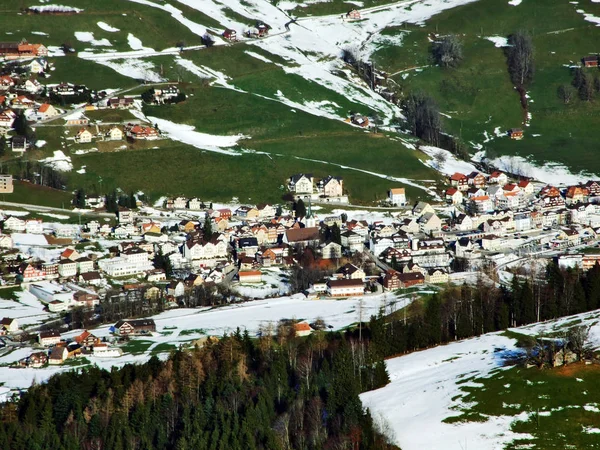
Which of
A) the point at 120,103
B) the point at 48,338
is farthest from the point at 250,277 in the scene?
the point at 120,103

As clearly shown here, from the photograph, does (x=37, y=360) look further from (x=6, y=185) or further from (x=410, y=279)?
(x=6, y=185)

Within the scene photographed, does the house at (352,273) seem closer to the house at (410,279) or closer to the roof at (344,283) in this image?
the roof at (344,283)

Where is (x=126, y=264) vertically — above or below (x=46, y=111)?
below

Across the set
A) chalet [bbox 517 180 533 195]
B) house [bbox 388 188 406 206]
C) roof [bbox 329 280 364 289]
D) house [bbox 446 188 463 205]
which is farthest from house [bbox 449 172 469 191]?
roof [bbox 329 280 364 289]

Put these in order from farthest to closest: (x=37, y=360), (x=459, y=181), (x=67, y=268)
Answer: (x=459, y=181) < (x=67, y=268) < (x=37, y=360)

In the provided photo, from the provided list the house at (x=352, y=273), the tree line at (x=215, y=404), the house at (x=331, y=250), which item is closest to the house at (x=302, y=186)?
the house at (x=331, y=250)

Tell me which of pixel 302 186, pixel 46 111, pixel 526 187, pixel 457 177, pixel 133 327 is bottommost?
pixel 133 327

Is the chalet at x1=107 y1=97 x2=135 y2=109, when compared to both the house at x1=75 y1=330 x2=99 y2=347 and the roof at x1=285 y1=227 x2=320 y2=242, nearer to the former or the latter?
the roof at x1=285 y1=227 x2=320 y2=242
